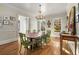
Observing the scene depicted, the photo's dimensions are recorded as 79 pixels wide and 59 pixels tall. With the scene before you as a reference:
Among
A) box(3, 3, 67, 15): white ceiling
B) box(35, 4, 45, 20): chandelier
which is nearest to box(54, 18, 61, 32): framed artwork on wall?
box(3, 3, 67, 15): white ceiling

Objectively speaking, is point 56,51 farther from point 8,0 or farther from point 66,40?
point 8,0

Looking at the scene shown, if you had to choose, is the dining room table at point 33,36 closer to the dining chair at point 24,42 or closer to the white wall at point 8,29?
the dining chair at point 24,42

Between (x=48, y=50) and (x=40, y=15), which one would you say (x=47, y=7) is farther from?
(x=48, y=50)

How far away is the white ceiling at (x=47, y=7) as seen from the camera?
1.83 meters

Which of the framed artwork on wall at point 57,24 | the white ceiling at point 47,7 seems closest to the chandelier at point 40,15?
the white ceiling at point 47,7

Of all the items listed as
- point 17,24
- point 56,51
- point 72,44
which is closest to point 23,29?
point 17,24

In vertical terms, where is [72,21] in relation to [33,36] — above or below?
above

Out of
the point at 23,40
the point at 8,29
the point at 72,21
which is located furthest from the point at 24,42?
the point at 72,21

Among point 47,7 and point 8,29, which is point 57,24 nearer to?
point 47,7

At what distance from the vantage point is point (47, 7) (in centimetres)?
184

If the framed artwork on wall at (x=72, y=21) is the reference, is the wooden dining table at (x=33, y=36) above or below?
below

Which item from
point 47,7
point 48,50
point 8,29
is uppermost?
point 47,7

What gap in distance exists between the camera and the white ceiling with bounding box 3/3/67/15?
6.00 feet

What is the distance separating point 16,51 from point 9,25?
0.42 m
